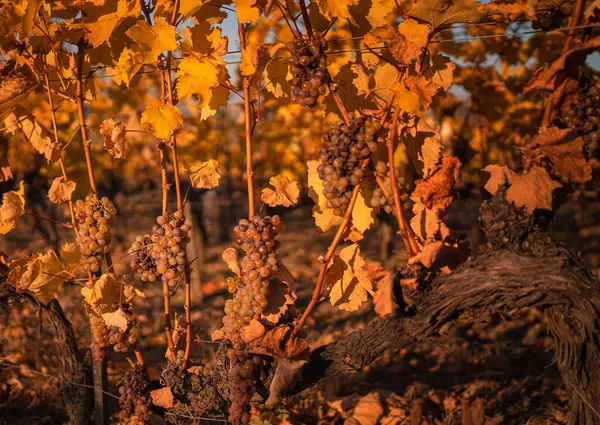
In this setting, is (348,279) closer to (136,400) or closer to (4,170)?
(136,400)

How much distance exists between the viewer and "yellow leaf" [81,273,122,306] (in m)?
1.86

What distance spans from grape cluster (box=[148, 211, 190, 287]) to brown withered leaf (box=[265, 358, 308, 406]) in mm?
498

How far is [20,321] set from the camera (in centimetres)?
477

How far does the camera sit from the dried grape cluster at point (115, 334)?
6.74 feet

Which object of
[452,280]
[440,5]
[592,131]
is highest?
[440,5]

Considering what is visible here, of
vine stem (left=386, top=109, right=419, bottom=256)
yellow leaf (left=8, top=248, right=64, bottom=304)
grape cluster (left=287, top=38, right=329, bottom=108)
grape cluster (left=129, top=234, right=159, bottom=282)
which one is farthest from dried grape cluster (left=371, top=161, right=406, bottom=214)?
yellow leaf (left=8, top=248, right=64, bottom=304)

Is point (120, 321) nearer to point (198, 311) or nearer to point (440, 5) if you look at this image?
point (440, 5)

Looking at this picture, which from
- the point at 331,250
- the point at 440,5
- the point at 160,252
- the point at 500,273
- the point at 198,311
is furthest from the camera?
the point at 198,311

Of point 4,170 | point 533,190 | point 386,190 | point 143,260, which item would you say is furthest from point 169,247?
point 533,190

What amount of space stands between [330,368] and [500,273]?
0.70 meters

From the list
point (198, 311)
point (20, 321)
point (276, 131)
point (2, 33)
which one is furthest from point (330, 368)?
point (276, 131)

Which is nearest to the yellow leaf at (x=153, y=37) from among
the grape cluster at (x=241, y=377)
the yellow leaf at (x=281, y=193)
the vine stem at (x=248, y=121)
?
the vine stem at (x=248, y=121)

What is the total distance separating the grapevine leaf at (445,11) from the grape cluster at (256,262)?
2.49 ft

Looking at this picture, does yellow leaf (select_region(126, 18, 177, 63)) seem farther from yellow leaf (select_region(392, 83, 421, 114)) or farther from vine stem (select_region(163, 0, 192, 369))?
yellow leaf (select_region(392, 83, 421, 114))
